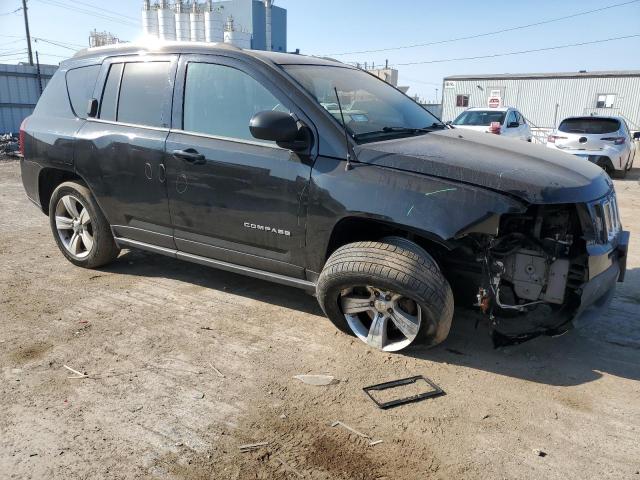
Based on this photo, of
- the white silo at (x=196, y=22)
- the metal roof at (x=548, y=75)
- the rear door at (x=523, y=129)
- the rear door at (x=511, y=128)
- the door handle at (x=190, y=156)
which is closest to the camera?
the door handle at (x=190, y=156)

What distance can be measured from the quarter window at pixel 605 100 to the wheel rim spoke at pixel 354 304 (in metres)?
29.3

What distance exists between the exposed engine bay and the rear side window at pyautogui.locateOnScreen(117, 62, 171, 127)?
8.23 feet

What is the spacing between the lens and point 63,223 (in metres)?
4.80

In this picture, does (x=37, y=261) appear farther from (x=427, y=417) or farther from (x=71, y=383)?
(x=427, y=417)

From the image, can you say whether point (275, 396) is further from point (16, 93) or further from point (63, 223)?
point (16, 93)

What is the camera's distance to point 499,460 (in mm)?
2338

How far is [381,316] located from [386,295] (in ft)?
0.53

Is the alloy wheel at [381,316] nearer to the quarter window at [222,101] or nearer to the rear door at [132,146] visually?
the quarter window at [222,101]

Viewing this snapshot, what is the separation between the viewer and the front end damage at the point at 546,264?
292 cm

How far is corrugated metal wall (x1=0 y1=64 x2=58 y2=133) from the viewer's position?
18688mm

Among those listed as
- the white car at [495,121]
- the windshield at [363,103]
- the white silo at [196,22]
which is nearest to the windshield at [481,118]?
the white car at [495,121]

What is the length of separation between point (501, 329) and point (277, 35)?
5880 centimetres

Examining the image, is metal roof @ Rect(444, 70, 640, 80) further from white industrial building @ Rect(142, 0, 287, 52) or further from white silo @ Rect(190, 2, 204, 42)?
white silo @ Rect(190, 2, 204, 42)

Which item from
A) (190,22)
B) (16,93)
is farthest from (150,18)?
(16,93)
